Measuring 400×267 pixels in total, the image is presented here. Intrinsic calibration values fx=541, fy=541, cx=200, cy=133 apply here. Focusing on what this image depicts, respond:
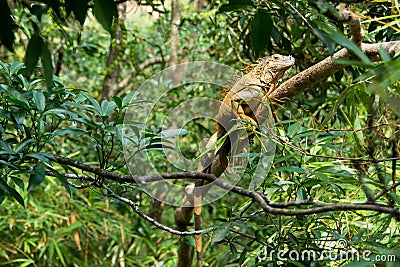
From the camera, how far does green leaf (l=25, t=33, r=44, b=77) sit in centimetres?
44

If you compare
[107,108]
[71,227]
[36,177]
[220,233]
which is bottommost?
[71,227]

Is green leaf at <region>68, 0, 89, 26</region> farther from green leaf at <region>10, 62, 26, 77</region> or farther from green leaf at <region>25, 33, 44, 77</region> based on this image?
green leaf at <region>10, 62, 26, 77</region>

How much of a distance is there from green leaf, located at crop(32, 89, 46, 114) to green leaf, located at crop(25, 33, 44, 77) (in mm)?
521

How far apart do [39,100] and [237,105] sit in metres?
0.47

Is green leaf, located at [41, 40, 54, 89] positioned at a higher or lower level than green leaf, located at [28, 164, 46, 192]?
higher

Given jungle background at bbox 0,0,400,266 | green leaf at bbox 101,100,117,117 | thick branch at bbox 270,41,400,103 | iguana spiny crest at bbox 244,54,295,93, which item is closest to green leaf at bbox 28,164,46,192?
jungle background at bbox 0,0,400,266

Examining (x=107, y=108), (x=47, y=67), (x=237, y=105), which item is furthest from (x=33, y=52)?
(x=237, y=105)

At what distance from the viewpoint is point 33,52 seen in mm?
443

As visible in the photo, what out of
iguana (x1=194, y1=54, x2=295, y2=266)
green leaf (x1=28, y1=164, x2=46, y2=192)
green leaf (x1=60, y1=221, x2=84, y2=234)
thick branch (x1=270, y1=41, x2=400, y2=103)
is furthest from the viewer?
green leaf (x1=60, y1=221, x2=84, y2=234)

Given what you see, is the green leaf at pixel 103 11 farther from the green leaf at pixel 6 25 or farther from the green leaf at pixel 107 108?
the green leaf at pixel 107 108

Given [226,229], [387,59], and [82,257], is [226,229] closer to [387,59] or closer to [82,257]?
[387,59]

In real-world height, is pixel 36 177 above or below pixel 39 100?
below

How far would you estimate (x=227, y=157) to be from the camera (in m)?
1.21

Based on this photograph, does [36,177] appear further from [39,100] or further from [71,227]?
[71,227]
